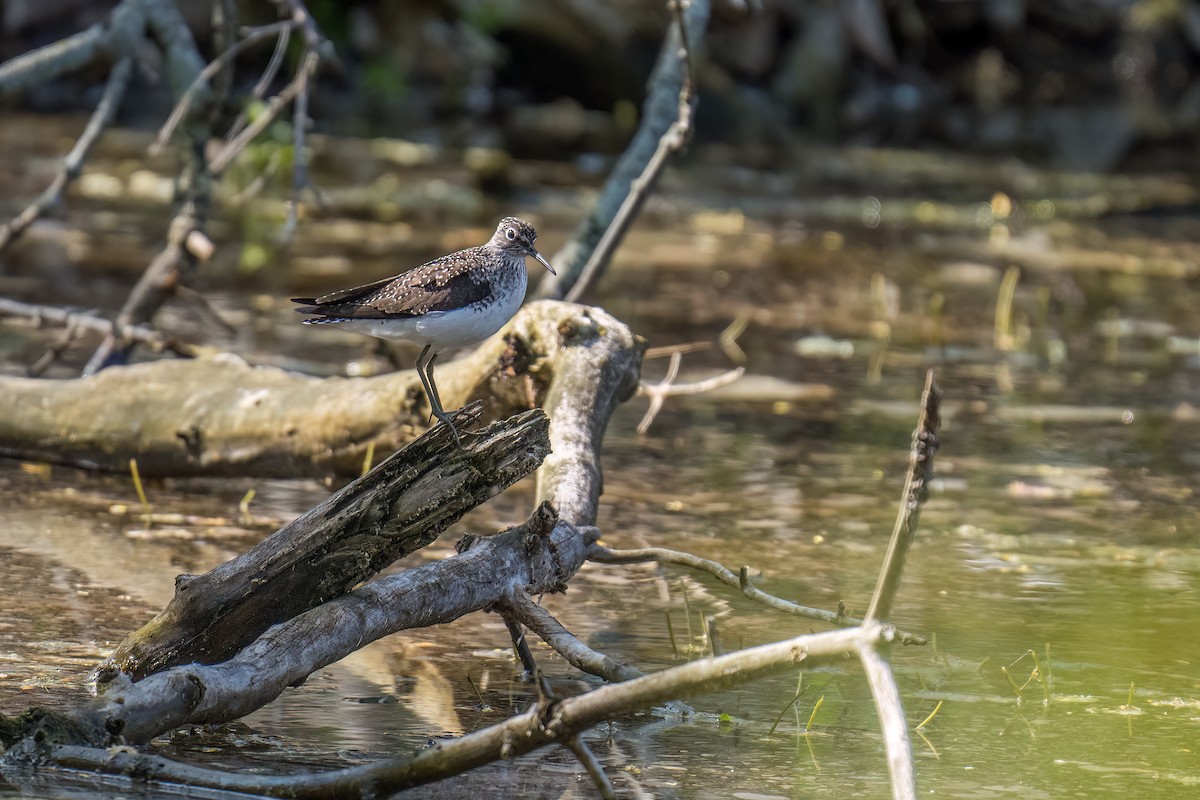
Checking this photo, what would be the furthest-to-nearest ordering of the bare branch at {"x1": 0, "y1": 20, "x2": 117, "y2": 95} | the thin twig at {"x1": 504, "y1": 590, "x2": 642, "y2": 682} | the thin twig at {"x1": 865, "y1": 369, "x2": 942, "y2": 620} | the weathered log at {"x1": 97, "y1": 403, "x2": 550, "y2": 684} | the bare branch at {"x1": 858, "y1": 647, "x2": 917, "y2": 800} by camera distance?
the bare branch at {"x1": 0, "y1": 20, "x2": 117, "y2": 95}, the weathered log at {"x1": 97, "y1": 403, "x2": 550, "y2": 684}, the thin twig at {"x1": 504, "y1": 590, "x2": 642, "y2": 682}, the thin twig at {"x1": 865, "y1": 369, "x2": 942, "y2": 620}, the bare branch at {"x1": 858, "y1": 647, "x2": 917, "y2": 800}

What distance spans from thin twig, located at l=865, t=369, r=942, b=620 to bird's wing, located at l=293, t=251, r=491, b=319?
6.03 ft

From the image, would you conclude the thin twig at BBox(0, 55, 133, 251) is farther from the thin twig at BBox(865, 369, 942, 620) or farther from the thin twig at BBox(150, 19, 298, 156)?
the thin twig at BBox(865, 369, 942, 620)

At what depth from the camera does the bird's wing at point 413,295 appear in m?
5.03

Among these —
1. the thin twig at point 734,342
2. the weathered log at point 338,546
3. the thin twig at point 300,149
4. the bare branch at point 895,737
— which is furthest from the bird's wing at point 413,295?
the thin twig at point 734,342

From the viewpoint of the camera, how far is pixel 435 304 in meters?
5.03

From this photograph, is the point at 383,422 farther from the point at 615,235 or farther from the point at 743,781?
the point at 743,781

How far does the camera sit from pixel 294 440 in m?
7.00

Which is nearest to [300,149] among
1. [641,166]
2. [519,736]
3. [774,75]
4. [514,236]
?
[641,166]

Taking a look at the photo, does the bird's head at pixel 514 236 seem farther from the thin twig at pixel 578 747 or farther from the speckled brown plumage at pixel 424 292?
the thin twig at pixel 578 747

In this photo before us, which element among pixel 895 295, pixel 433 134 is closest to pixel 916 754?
pixel 895 295

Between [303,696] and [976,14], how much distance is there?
1017 inches

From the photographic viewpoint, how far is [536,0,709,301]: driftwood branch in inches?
295


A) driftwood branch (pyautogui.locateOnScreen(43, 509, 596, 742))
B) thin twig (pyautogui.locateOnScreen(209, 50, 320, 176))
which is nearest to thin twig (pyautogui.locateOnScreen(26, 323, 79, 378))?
thin twig (pyautogui.locateOnScreen(209, 50, 320, 176))

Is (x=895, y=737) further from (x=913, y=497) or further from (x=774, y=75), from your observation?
(x=774, y=75)
